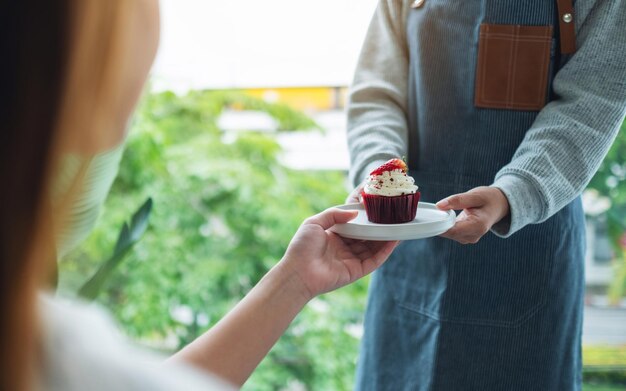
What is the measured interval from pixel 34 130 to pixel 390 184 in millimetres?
937

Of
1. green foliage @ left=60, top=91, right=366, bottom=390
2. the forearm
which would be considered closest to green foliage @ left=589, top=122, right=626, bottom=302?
green foliage @ left=60, top=91, right=366, bottom=390

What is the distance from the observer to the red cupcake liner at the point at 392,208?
1.36 m

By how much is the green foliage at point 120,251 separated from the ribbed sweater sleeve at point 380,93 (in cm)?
53

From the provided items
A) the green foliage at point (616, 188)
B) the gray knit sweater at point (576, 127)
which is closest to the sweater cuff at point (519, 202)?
the gray knit sweater at point (576, 127)

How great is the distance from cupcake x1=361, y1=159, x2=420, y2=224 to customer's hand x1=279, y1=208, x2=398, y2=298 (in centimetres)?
8

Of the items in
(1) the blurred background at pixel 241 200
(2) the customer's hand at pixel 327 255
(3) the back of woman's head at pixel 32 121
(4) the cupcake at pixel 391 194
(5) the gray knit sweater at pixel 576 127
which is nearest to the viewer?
(3) the back of woman's head at pixel 32 121

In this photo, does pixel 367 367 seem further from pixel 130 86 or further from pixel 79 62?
pixel 79 62

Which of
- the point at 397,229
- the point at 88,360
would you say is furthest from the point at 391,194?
the point at 88,360

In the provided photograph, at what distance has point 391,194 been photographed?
1.35 m

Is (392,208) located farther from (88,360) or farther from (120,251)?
(88,360)

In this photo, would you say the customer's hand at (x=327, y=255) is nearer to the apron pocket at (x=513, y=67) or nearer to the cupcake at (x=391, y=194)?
the cupcake at (x=391, y=194)

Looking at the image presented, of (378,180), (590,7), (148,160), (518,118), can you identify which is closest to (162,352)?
(148,160)

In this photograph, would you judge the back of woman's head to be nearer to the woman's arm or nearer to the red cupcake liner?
the woman's arm

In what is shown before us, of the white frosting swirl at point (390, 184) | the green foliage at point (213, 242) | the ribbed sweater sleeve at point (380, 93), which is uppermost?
the ribbed sweater sleeve at point (380, 93)
